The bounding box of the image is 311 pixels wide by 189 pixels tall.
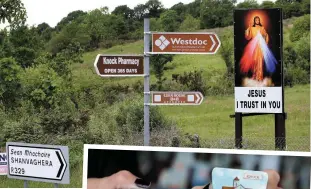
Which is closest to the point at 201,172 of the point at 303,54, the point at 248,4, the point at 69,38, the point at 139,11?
the point at 303,54

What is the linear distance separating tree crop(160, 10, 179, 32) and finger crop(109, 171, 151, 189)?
2208 cm

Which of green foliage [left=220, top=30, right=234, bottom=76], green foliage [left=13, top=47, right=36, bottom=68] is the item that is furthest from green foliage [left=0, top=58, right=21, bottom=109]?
green foliage [left=220, top=30, right=234, bottom=76]

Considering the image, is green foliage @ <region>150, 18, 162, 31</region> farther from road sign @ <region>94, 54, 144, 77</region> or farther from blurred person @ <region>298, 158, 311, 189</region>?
blurred person @ <region>298, 158, 311, 189</region>

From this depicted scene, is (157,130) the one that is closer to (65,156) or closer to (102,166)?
(65,156)

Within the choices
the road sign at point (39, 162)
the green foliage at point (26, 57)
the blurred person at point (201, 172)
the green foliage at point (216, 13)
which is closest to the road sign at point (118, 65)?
the road sign at point (39, 162)

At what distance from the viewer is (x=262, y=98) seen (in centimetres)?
847

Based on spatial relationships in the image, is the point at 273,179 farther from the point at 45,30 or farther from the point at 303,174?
the point at 45,30

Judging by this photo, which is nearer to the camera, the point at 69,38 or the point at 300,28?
the point at 69,38

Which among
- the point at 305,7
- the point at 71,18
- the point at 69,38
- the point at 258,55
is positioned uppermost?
the point at 305,7

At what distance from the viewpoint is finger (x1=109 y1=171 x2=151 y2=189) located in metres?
2.41

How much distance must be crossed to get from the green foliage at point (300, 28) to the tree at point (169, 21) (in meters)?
4.76

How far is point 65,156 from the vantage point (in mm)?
3512

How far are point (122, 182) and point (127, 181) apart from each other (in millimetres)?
Result: 20

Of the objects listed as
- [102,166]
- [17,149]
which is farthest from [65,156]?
[102,166]
